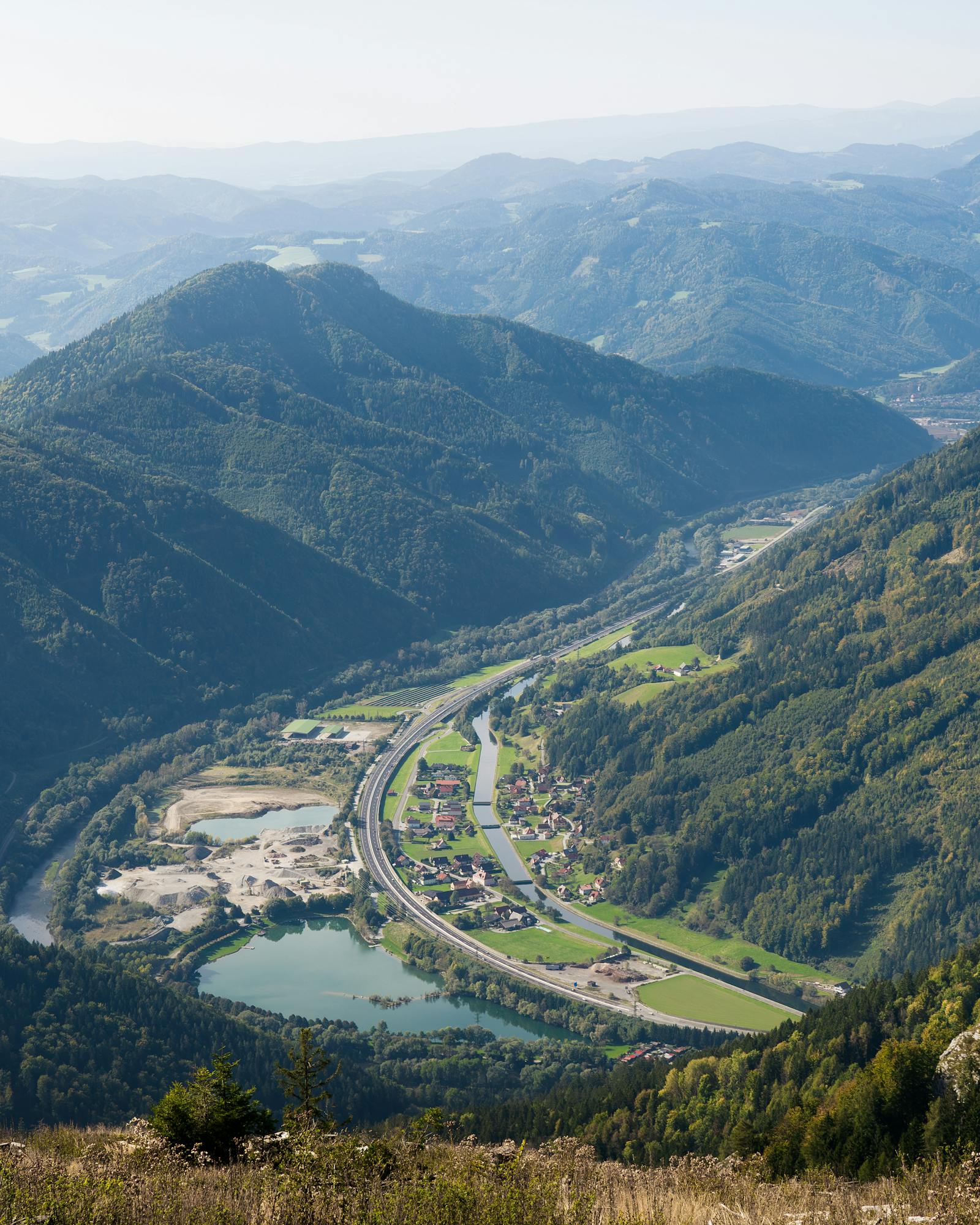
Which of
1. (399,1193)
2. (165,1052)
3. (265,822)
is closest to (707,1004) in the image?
(165,1052)

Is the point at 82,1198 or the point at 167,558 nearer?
the point at 82,1198

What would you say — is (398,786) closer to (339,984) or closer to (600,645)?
(339,984)

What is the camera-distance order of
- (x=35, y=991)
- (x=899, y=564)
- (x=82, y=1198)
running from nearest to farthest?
(x=82, y=1198) < (x=35, y=991) < (x=899, y=564)

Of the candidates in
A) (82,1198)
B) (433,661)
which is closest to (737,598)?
(433,661)

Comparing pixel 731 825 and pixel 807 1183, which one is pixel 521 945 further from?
pixel 807 1183

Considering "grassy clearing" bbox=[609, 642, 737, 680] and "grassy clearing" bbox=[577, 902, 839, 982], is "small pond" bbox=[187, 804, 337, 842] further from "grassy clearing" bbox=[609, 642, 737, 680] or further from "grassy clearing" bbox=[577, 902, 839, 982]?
"grassy clearing" bbox=[609, 642, 737, 680]
